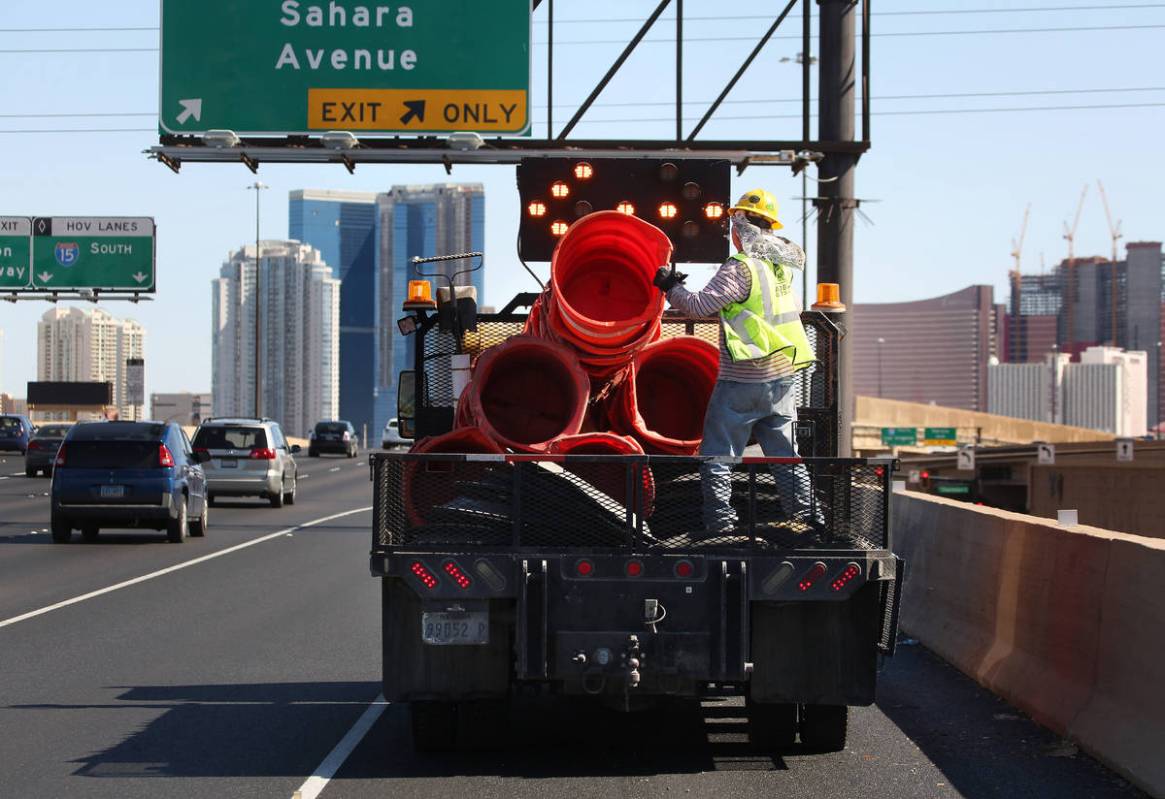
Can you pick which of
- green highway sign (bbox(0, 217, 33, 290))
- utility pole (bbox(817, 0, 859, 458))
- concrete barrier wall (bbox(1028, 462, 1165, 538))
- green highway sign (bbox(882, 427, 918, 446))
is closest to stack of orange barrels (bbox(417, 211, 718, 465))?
utility pole (bbox(817, 0, 859, 458))

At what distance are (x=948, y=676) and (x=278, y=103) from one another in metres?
13.4

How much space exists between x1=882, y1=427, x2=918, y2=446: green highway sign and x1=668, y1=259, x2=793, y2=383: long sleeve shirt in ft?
270

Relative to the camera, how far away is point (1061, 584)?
941 cm

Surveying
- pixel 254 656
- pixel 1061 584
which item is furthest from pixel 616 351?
pixel 254 656

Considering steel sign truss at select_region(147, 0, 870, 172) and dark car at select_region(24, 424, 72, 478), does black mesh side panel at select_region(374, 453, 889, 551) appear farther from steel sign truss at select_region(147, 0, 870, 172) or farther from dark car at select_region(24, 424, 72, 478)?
dark car at select_region(24, 424, 72, 478)

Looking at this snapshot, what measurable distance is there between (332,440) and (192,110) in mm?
54302

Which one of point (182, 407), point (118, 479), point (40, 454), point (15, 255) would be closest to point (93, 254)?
point (15, 255)

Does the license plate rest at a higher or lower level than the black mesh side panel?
lower

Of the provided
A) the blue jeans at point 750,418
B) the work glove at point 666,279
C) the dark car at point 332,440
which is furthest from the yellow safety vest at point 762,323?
the dark car at point 332,440

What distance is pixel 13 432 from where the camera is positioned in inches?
2766

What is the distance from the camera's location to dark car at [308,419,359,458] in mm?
76188

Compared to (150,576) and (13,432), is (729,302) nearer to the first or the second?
(150,576)

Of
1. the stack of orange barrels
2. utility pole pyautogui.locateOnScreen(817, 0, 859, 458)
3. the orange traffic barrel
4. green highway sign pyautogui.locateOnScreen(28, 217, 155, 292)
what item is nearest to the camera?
the stack of orange barrels

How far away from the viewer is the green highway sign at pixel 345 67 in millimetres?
22078
